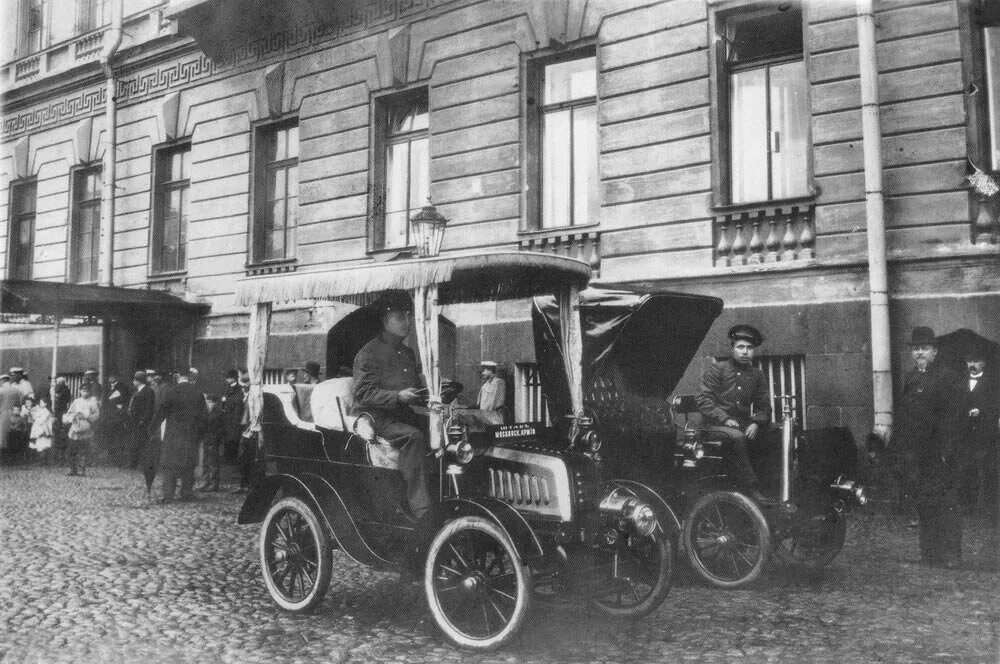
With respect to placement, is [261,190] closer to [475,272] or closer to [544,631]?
[475,272]

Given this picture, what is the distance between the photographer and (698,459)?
7.07m

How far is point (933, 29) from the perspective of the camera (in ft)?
32.6

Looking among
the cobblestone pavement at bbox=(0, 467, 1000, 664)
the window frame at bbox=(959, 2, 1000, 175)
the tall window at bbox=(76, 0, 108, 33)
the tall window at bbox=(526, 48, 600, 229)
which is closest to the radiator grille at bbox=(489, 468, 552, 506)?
the cobblestone pavement at bbox=(0, 467, 1000, 664)

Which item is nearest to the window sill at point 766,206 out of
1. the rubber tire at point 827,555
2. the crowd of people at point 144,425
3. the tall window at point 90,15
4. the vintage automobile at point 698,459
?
the vintage automobile at point 698,459

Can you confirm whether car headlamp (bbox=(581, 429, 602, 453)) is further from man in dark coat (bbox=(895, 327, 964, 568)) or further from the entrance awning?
the entrance awning

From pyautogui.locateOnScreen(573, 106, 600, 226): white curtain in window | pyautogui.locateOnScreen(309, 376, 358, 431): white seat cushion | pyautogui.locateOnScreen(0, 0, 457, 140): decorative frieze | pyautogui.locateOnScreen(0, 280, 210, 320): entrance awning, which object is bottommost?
pyautogui.locateOnScreen(309, 376, 358, 431): white seat cushion

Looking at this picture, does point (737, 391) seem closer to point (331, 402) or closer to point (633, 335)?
point (633, 335)

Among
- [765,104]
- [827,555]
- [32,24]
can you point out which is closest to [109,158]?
[32,24]

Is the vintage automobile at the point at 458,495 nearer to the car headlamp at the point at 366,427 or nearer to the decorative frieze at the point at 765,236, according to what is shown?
the car headlamp at the point at 366,427

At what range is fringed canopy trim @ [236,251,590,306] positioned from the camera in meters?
5.67

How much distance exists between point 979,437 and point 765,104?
16.9ft

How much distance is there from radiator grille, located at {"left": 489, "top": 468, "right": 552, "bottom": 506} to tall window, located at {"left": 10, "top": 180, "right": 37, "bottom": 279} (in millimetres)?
18936

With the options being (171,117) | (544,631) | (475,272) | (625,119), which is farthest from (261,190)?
(544,631)

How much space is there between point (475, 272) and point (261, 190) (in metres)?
11.9
